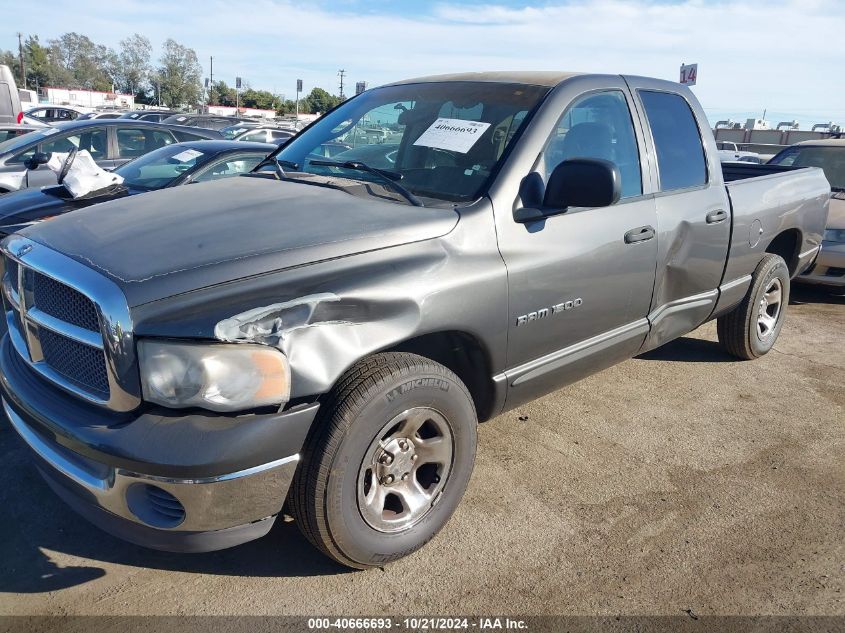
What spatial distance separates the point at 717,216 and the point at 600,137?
1.11 metres

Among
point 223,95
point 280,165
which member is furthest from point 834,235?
point 223,95

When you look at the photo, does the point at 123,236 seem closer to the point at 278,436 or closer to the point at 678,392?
the point at 278,436

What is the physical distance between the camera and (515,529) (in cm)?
292

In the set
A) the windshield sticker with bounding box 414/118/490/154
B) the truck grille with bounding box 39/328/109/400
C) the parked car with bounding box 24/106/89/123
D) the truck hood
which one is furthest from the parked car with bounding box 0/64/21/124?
the truck grille with bounding box 39/328/109/400

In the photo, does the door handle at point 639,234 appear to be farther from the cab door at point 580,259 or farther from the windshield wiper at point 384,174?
the windshield wiper at point 384,174

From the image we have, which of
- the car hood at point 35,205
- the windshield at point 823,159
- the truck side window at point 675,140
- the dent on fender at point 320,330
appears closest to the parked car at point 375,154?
the dent on fender at point 320,330

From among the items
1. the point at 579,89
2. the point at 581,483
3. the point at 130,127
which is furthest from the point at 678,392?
the point at 130,127

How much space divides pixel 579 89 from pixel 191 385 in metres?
2.34

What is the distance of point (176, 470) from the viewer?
6.58 ft

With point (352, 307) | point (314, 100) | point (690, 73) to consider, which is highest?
point (314, 100)

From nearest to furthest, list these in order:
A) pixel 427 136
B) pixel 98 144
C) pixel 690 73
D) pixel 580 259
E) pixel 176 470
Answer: pixel 176 470 < pixel 580 259 < pixel 427 136 < pixel 98 144 < pixel 690 73

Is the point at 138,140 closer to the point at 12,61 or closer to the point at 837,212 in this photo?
the point at 837,212

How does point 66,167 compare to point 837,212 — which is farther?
point 837,212

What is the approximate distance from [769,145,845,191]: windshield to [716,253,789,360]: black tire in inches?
140
